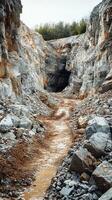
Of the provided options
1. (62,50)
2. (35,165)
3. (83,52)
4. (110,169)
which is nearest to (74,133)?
(35,165)

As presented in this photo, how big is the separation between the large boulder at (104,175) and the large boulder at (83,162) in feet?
3.49

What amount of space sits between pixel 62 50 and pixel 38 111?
37315 mm

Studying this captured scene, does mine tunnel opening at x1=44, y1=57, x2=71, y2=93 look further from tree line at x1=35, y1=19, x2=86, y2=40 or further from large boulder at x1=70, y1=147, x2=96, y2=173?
large boulder at x1=70, y1=147, x2=96, y2=173

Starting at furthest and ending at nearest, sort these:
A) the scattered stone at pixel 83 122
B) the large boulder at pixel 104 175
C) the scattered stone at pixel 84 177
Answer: the scattered stone at pixel 83 122 < the scattered stone at pixel 84 177 < the large boulder at pixel 104 175

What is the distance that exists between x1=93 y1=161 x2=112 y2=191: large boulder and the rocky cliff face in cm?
2092

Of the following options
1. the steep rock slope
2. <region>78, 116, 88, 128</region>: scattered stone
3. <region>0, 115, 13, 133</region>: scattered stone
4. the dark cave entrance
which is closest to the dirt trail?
<region>78, 116, 88, 128</region>: scattered stone

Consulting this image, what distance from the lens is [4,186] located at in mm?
14852

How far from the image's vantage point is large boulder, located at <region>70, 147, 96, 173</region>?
14.8m

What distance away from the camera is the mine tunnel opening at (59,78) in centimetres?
6412

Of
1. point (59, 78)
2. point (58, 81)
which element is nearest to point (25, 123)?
point (58, 81)

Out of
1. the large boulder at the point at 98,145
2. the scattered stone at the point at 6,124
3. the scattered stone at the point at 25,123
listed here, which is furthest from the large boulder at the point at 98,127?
the scattered stone at the point at 25,123

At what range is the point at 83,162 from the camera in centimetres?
1489

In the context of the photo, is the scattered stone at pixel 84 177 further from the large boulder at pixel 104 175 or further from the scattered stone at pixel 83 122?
the scattered stone at pixel 83 122

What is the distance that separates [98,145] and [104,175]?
2.63 m
